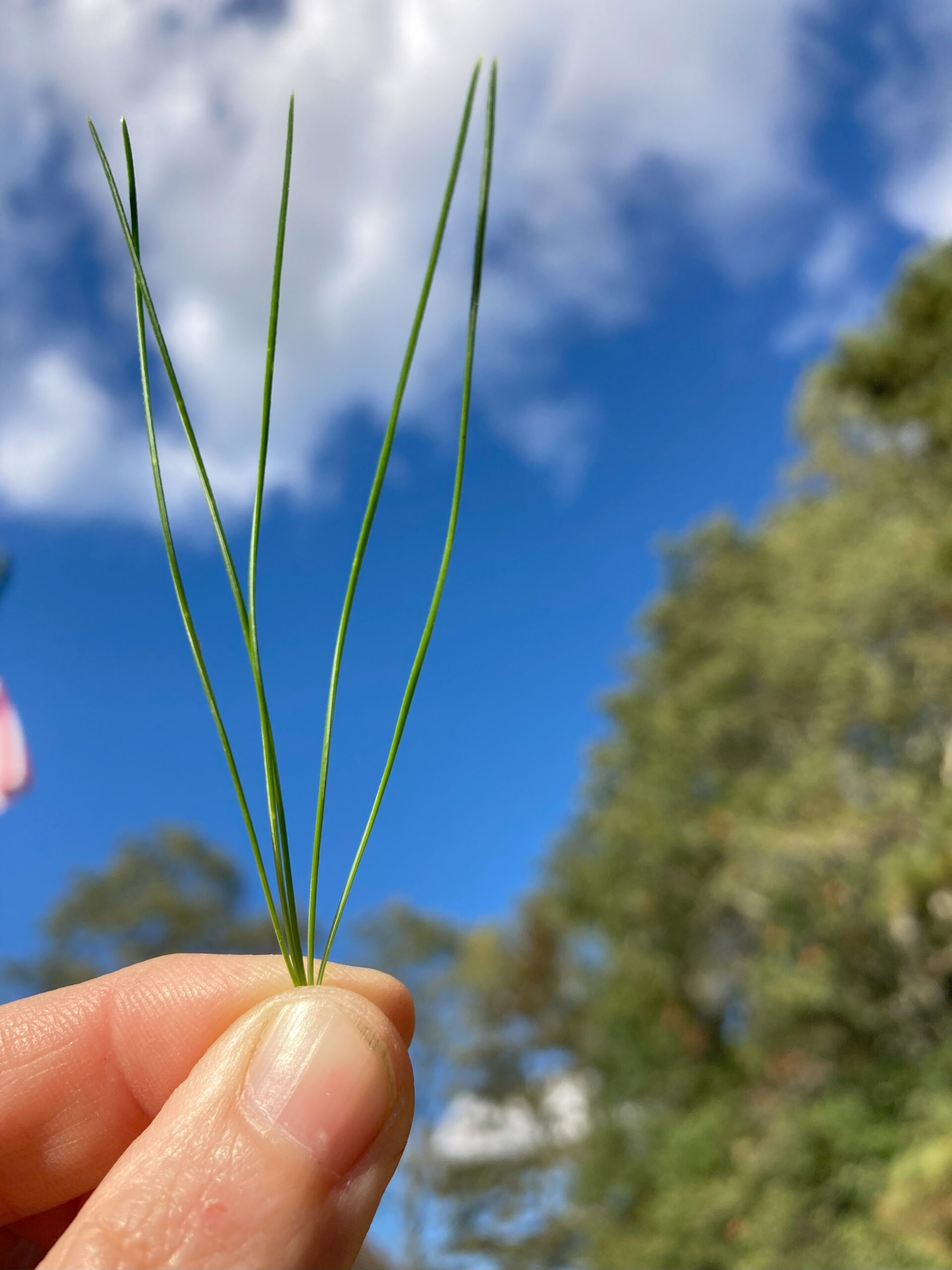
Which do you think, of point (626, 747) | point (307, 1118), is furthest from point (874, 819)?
point (307, 1118)

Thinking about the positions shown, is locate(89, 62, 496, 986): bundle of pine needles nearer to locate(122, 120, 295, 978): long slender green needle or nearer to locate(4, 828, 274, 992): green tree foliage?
locate(122, 120, 295, 978): long slender green needle

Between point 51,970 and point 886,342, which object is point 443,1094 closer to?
point 51,970

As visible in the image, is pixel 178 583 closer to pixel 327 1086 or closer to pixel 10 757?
pixel 327 1086

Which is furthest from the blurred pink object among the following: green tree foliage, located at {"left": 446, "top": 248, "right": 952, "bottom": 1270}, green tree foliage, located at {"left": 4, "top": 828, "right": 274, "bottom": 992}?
green tree foliage, located at {"left": 4, "top": 828, "right": 274, "bottom": 992}

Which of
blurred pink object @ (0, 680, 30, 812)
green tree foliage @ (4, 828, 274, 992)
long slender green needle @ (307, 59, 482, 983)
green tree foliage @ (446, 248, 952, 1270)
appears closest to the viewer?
long slender green needle @ (307, 59, 482, 983)

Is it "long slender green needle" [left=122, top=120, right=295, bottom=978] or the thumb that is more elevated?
"long slender green needle" [left=122, top=120, right=295, bottom=978]

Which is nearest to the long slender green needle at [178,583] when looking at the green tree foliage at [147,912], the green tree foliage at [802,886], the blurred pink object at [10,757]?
the blurred pink object at [10,757]
